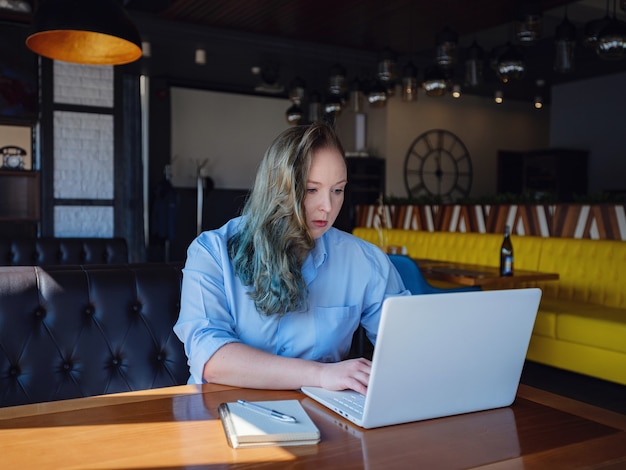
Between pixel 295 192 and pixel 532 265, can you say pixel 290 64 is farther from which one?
pixel 295 192

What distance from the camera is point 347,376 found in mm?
1223

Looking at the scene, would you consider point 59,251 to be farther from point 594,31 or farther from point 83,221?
point 594,31

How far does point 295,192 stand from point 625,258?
409 cm

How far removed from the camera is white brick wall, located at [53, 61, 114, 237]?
5.76 metres

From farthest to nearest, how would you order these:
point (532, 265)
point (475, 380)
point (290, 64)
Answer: point (290, 64) → point (532, 265) → point (475, 380)

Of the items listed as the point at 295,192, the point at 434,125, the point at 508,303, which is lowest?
the point at 508,303

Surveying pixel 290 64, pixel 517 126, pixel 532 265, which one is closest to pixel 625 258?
pixel 532 265

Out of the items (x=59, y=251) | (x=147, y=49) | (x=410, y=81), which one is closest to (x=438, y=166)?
(x=410, y=81)

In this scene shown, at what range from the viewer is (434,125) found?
457 inches

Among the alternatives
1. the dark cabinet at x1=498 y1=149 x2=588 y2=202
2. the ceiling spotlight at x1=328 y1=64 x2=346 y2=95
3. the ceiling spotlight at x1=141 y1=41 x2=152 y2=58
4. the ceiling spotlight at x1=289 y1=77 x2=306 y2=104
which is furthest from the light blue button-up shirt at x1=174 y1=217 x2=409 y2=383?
the dark cabinet at x1=498 y1=149 x2=588 y2=202

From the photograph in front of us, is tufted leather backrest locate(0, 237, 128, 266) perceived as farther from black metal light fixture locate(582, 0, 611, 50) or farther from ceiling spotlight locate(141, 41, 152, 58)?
black metal light fixture locate(582, 0, 611, 50)

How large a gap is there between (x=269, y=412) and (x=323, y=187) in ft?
1.98

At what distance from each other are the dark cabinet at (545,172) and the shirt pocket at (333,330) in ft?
32.0

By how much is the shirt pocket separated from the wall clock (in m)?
9.82
